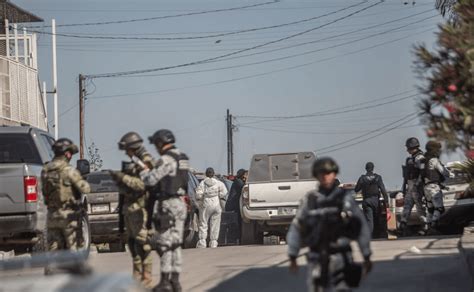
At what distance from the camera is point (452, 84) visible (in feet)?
33.2

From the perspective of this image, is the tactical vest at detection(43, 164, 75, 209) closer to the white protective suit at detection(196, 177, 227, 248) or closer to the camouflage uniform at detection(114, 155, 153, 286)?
the camouflage uniform at detection(114, 155, 153, 286)

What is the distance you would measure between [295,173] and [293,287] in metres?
11.6

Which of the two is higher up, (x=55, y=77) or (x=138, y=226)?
(x=55, y=77)

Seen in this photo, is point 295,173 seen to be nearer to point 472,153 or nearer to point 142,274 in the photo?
point 142,274

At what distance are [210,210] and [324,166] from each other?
14243 mm

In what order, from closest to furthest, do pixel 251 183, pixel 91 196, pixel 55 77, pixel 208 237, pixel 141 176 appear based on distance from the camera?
pixel 141 176
pixel 91 196
pixel 251 183
pixel 208 237
pixel 55 77

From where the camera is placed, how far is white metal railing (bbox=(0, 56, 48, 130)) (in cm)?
3231

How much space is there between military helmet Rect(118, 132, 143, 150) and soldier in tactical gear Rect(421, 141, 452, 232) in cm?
897

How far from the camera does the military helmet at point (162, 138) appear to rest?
12.3m

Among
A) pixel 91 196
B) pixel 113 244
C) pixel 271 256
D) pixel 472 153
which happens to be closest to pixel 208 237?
pixel 113 244

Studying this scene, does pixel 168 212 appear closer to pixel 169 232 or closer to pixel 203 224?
pixel 169 232

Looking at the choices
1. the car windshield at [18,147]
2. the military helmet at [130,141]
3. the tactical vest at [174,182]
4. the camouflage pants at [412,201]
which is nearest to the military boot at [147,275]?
the tactical vest at [174,182]

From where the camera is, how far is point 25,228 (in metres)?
16.6

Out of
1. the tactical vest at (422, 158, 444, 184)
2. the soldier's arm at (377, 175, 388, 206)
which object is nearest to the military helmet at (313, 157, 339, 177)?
the tactical vest at (422, 158, 444, 184)
